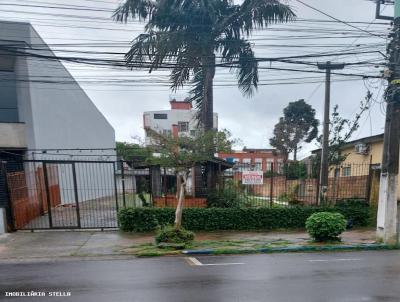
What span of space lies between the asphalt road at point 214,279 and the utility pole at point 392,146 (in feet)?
4.54

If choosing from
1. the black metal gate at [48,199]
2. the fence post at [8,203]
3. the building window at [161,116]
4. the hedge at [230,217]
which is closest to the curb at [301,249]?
the hedge at [230,217]

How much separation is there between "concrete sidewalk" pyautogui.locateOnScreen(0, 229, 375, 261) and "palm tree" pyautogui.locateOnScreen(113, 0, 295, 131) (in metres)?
4.88

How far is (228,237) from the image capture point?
10.3 metres

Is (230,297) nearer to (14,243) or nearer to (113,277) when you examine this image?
(113,277)

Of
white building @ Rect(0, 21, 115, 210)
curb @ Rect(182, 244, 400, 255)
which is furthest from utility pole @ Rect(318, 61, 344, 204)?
white building @ Rect(0, 21, 115, 210)

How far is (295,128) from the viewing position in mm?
42156

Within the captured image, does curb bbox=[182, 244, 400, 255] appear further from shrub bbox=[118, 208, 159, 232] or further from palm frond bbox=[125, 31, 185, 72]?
palm frond bbox=[125, 31, 185, 72]

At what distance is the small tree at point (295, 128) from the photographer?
138ft

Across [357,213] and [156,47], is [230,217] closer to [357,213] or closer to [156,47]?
[357,213]

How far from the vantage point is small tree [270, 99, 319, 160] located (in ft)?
138

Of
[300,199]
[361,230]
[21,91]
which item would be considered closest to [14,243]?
[21,91]

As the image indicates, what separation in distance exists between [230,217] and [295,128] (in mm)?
33327

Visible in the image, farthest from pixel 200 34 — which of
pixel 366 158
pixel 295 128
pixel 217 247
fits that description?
pixel 295 128

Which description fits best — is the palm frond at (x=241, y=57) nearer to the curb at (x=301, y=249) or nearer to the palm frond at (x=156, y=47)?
the palm frond at (x=156, y=47)
